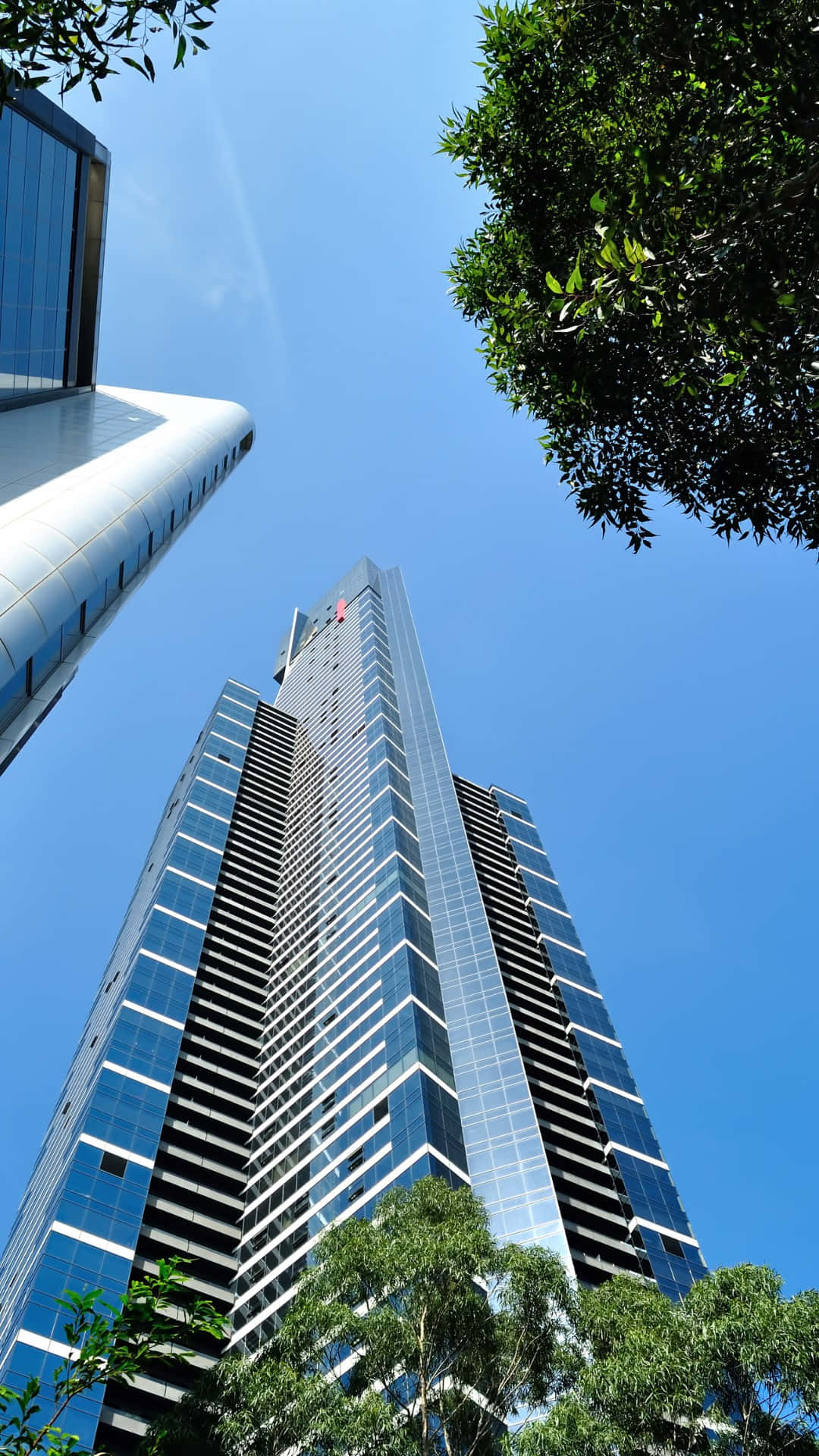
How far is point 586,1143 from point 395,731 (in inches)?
1940

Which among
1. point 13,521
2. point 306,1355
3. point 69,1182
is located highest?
point 13,521

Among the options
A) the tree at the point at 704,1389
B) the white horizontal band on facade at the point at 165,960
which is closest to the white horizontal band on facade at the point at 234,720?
the white horizontal band on facade at the point at 165,960

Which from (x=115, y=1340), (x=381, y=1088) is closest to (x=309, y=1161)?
(x=381, y=1088)

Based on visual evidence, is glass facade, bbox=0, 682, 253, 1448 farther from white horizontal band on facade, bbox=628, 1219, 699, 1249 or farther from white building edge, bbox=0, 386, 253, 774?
white horizontal band on facade, bbox=628, 1219, 699, 1249

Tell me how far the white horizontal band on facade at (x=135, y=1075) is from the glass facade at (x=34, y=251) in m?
37.9

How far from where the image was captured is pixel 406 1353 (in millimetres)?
17828

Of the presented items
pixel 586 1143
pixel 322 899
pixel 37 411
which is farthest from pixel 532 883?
pixel 37 411

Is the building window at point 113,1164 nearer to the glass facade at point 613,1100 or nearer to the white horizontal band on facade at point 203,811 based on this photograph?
the glass facade at point 613,1100

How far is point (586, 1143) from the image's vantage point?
59.6m

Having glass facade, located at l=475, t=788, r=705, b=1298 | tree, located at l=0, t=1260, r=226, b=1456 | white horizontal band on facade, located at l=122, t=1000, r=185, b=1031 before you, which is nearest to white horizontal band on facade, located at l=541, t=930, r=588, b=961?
glass facade, located at l=475, t=788, r=705, b=1298

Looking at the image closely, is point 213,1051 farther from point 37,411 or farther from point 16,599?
point 16,599

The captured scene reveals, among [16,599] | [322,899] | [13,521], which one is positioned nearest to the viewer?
[16,599]

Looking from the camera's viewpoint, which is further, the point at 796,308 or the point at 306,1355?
the point at 306,1355

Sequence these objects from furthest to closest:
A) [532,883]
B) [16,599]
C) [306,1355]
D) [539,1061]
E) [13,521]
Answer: [532,883] → [539,1061] → [13,521] → [16,599] → [306,1355]
